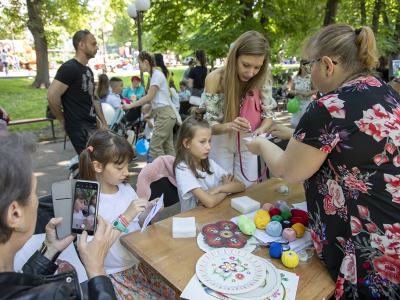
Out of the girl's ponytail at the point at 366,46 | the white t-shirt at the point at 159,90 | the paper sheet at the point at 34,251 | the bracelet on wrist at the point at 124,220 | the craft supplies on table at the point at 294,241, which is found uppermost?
the girl's ponytail at the point at 366,46

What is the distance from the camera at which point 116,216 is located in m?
1.79

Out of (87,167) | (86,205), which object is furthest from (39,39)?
(86,205)

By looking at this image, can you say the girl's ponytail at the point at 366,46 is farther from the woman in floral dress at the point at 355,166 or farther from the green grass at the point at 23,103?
the green grass at the point at 23,103

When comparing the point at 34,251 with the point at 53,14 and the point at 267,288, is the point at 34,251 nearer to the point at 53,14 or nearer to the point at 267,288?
the point at 267,288

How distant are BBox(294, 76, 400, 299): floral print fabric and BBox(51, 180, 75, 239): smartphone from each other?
93 cm

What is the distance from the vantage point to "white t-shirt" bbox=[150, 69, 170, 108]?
14.8ft

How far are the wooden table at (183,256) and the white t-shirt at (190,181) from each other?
196mm

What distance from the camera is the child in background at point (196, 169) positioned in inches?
80.0

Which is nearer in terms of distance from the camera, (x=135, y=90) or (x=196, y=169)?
(x=196, y=169)

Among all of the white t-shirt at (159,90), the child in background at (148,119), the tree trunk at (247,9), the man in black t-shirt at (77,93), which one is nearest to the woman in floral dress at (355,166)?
the man in black t-shirt at (77,93)

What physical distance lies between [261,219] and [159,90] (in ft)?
10.8

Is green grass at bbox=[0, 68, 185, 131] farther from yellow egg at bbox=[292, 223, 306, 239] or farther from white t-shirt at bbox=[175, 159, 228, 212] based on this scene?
yellow egg at bbox=[292, 223, 306, 239]

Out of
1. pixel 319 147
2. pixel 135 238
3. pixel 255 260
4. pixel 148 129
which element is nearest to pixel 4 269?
pixel 135 238

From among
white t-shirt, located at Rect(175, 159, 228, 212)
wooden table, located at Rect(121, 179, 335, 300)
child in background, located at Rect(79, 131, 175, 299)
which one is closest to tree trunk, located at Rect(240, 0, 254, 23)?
white t-shirt, located at Rect(175, 159, 228, 212)
